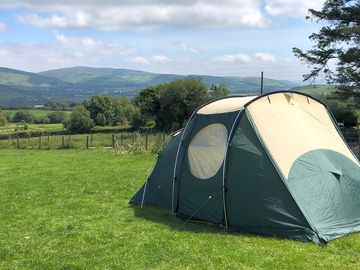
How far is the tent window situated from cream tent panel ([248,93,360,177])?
818mm

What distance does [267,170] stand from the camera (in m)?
8.70

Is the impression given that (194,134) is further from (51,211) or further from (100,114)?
(100,114)

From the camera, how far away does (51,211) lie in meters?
11.1

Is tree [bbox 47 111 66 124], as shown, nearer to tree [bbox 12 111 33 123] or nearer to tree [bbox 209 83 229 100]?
tree [bbox 12 111 33 123]

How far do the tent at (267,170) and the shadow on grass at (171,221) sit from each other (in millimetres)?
136

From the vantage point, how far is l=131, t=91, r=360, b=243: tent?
8.38 meters

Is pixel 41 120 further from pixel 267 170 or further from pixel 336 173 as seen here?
pixel 336 173

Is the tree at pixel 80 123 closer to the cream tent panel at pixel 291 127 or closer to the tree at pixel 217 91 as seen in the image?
the tree at pixel 217 91

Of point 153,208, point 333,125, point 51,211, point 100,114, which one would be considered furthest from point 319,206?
point 100,114

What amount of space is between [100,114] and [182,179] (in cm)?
8063

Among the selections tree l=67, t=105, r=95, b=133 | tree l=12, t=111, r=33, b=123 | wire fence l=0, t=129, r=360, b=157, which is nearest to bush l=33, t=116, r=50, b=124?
tree l=12, t=111, r=33, b=123

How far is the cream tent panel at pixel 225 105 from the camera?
9570 mm

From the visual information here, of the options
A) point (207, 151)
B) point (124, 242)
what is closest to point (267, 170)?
point (207, 151)

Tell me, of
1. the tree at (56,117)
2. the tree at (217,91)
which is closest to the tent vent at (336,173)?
the tree at (217,91)
